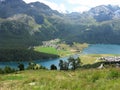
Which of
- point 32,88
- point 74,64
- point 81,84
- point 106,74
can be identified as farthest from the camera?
point 74,64

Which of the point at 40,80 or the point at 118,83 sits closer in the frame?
the point at 118,83

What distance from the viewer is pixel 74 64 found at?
199500mm

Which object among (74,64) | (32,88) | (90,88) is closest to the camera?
(90,88)

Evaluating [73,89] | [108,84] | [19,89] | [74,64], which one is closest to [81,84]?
[73,89]

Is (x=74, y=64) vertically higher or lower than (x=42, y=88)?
lower

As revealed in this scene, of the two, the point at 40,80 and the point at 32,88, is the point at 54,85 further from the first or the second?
the point at 40,80

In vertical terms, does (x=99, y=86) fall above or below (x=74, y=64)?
above

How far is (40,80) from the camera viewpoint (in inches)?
731

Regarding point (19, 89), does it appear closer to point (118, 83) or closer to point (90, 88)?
point (90, 88)

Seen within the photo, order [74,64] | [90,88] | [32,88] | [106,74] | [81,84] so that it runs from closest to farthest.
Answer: [90,88] < [81,84] < [32,88] < [106,74] < [74,64]

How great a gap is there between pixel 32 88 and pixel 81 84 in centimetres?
296

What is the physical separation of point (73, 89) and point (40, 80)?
4261mm

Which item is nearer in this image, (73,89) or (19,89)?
(73,89)

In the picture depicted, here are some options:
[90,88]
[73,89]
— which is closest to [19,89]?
[73,89]
